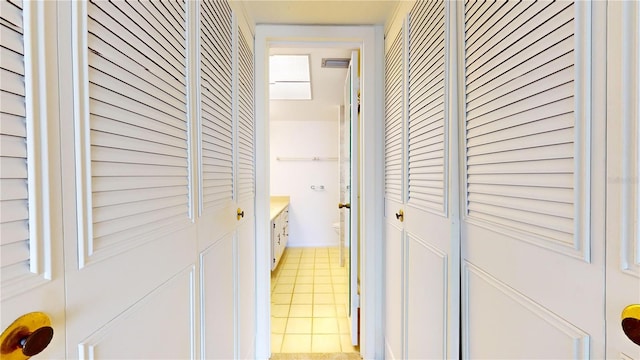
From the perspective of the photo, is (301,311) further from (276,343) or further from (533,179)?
(533,179)

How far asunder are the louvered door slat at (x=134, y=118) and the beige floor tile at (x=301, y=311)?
195cm

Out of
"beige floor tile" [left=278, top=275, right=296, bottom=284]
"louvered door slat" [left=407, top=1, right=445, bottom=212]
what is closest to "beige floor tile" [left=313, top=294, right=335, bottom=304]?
"beige floor tile" [left=278, top=275, right=296, bottom=284]

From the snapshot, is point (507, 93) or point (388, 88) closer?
point (507, 93)

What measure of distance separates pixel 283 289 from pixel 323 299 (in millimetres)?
493

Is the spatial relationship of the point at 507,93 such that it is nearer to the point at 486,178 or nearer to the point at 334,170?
the point at 486,178

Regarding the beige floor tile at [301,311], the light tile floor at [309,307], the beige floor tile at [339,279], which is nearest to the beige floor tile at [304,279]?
the light tile floor at [309,307]

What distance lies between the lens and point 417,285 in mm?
1304

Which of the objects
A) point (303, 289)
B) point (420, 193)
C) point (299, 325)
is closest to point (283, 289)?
point (303, 289)

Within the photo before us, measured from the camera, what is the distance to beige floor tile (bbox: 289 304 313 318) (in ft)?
8.19

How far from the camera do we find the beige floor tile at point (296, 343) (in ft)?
6.59

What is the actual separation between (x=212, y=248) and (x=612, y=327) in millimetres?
1096

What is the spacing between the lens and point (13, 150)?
39 centimetres

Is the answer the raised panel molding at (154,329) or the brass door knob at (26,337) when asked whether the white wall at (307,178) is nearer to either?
the raised panel molding at (154,329)

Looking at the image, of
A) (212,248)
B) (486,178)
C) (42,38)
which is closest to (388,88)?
(486,178)
